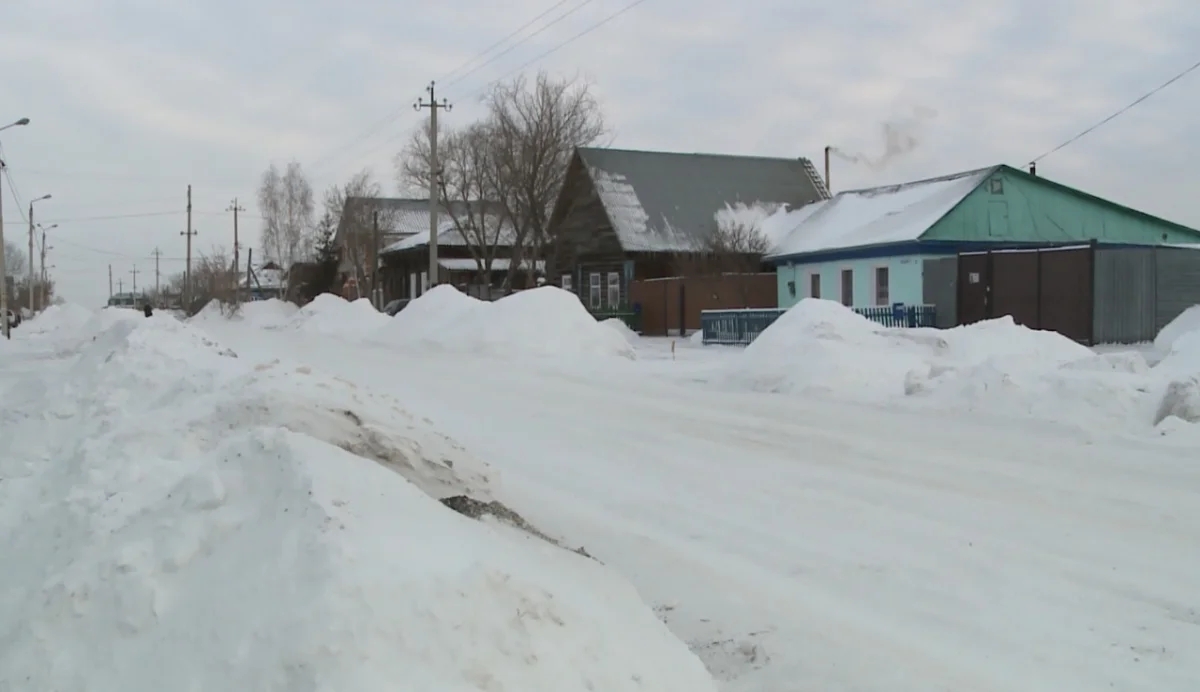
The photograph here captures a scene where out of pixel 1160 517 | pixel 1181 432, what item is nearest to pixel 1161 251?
pixel 1181 432

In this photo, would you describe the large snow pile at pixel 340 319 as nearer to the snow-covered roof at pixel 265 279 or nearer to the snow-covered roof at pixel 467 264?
the snow-covered roof at pixel 467 264

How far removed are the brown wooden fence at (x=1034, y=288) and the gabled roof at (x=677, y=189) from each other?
51.9ft

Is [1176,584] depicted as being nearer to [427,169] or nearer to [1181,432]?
[1181,432]

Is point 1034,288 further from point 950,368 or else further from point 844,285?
point 950,368

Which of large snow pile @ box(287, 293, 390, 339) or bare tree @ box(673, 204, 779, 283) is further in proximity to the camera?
large snow pile @ box(287, 293, 390, 339)

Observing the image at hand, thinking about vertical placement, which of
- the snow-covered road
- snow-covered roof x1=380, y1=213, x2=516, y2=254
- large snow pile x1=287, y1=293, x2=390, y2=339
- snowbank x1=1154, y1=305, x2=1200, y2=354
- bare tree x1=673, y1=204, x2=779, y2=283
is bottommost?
the snow-covered road

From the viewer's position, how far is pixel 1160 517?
25.6 feet

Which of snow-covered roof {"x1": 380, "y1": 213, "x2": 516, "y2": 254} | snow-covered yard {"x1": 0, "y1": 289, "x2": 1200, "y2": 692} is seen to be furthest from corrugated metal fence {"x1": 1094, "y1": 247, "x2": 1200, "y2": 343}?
snow-covered roof {"x1": 380, "y1": 213, "x2": 516, "y2": 254}

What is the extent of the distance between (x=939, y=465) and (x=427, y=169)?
42.7 meters

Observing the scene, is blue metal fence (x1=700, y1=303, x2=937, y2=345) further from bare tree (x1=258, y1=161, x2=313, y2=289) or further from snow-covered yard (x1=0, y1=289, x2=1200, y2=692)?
bare tree (x1=258, y1=161, x2=313, y2=289)

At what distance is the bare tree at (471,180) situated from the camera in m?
47.1

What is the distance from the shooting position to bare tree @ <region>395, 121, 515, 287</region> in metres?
47.1

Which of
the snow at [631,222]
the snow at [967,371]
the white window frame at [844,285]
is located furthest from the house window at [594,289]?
the snow at [967,371]

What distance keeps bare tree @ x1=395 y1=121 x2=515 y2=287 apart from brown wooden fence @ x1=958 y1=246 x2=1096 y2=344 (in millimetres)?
23555
